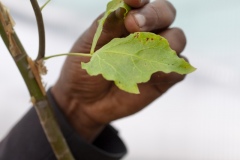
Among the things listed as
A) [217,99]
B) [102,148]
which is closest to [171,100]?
[217,99]

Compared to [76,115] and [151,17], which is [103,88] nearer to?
[76,115]

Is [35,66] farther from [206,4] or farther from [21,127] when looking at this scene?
[206,4]

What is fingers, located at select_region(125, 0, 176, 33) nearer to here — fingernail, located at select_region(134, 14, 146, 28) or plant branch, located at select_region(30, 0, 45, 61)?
fingernail, located at select_region(134, 14, 146, 28)

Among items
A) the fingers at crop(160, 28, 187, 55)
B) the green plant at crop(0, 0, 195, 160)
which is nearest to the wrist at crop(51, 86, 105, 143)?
the fingers at crop(160, 28, 187, 55)

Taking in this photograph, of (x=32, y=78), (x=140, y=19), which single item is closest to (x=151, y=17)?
(x=140, y=19)

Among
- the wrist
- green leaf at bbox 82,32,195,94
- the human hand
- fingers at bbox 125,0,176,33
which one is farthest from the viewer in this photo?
the wrist

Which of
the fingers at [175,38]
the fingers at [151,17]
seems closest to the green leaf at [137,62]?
the fingers at [151,17]

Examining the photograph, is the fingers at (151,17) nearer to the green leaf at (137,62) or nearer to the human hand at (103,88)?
the human hand at (103,88)
